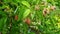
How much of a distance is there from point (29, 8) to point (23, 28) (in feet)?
0.84

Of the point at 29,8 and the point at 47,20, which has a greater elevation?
the point at 29,8

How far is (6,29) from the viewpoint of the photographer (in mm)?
1462

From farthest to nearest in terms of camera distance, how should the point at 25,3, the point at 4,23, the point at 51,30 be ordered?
the point at 51,30
the point at 4,23
the point at 25,3

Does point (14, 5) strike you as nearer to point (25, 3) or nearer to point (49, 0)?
point (25, 3)

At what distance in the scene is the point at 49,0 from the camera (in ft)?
4.74

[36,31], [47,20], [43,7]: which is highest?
[43,7]

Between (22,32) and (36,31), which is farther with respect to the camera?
(36,31)

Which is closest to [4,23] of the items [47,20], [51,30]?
[47,20]

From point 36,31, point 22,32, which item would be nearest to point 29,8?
point 22,32

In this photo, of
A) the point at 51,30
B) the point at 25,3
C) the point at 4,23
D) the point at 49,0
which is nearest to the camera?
the point at 25,3

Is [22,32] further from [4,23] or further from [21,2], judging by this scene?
[21,2]

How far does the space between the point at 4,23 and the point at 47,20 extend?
0.36 meters

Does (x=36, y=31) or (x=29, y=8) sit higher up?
(x=29, y=8)

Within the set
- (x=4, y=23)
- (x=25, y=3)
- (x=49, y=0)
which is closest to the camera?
(x=25, y=3)
